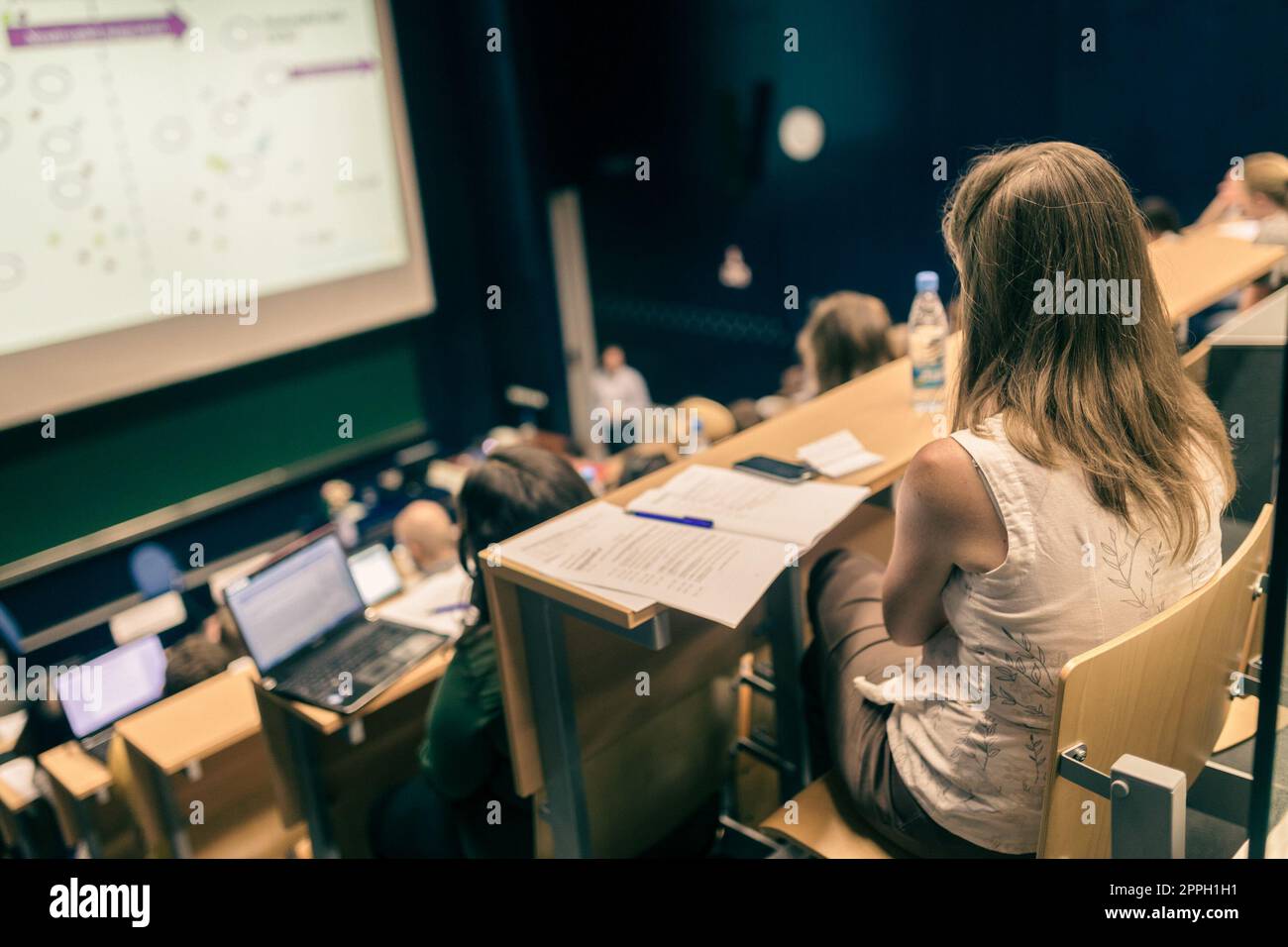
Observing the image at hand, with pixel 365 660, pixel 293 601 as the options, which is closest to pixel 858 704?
pixel 365 660

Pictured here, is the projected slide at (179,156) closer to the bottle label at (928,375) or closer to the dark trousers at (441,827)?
the dark trousers at (441,827)

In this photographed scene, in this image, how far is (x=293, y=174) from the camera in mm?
5203

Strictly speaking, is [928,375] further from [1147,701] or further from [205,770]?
[205,770]

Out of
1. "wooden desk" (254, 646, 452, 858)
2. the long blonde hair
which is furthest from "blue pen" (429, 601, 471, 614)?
the long blonde hair

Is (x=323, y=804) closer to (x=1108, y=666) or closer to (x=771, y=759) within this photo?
(x=771, y=759)

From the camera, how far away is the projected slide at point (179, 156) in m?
4.35

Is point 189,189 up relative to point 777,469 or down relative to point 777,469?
up

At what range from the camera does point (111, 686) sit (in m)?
2.97

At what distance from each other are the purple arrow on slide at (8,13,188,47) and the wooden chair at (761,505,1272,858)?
15.0ft

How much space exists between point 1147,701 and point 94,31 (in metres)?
4.86

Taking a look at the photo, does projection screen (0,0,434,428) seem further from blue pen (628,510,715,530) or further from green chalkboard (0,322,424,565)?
blue pen (628,510,715,530)

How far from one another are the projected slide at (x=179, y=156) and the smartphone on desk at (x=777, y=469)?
12.6 feet

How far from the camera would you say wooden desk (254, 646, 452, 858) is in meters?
2.47
